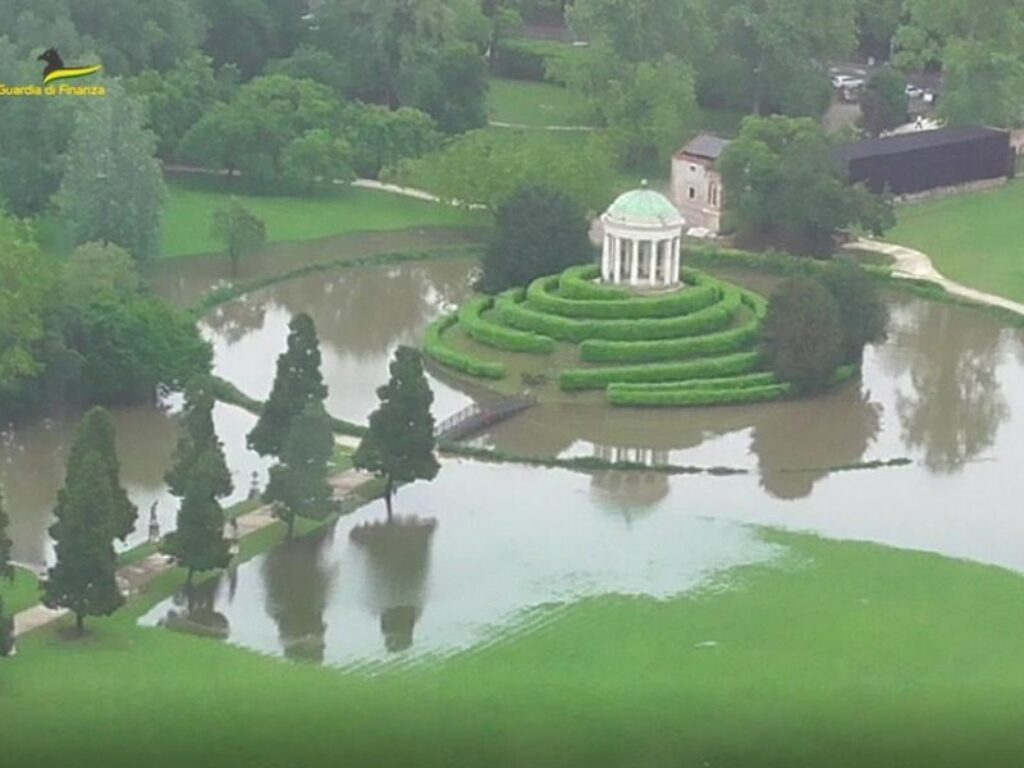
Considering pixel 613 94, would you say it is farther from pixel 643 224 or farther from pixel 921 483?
pixel 921 483

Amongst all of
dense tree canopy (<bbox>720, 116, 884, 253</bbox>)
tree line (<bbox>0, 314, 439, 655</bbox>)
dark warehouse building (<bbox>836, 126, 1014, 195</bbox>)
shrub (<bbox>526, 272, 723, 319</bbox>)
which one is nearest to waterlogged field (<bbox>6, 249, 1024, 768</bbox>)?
tree line (<bbox>0, 314, 439, 655</bbox>)

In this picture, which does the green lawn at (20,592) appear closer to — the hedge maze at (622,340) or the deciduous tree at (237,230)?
the hedge maze at (622,340)

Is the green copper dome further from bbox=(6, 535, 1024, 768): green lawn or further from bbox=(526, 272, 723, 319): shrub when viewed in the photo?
bbox=(6, 535, 1024, 768): green lawn

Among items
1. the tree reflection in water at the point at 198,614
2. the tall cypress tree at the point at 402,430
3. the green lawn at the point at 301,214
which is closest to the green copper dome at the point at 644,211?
the green lawn at the point at 301,214

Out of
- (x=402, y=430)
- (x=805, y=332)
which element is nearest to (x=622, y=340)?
(x=805, y=332)

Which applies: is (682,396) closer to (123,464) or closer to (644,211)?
(644,211)
